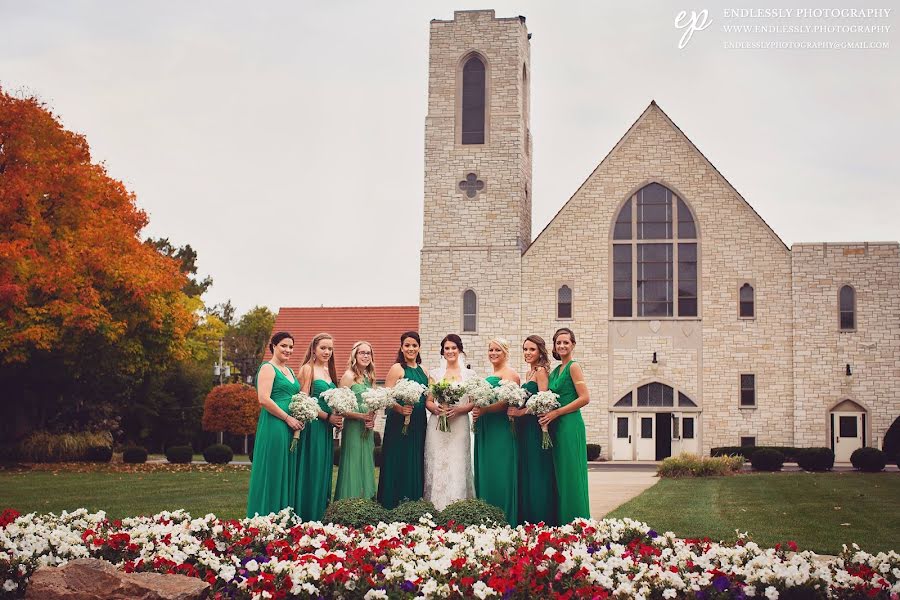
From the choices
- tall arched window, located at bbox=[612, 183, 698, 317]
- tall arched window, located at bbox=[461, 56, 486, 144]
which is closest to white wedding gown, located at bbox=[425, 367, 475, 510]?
tall arched window, located at bbox=[612, 183, 698, 317]

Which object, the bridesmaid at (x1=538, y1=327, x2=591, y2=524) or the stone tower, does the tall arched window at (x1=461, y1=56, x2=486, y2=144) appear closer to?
the stone tower

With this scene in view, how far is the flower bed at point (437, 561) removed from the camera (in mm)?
7734

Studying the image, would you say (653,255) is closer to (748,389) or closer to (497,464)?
(748,389)

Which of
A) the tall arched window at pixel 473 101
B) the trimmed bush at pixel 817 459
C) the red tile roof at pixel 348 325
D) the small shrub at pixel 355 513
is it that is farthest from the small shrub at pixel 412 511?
the red tile roof at pixel 348 325

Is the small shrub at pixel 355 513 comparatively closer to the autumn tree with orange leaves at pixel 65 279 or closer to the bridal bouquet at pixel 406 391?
the bridal bouquet at pixel 406 391

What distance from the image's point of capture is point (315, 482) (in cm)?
1173

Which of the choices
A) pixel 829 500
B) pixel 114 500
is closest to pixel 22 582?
pixel 114 500

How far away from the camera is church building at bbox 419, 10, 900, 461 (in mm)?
39594

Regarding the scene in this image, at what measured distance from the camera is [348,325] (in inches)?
1889

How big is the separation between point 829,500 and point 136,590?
51.4 ft

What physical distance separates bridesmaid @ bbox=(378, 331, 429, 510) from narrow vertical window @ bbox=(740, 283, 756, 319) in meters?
30.8

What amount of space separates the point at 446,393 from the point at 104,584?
15.6 ft

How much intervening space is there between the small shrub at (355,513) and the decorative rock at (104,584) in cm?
304

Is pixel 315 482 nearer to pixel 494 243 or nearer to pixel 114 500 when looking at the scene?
pixel 114 500
